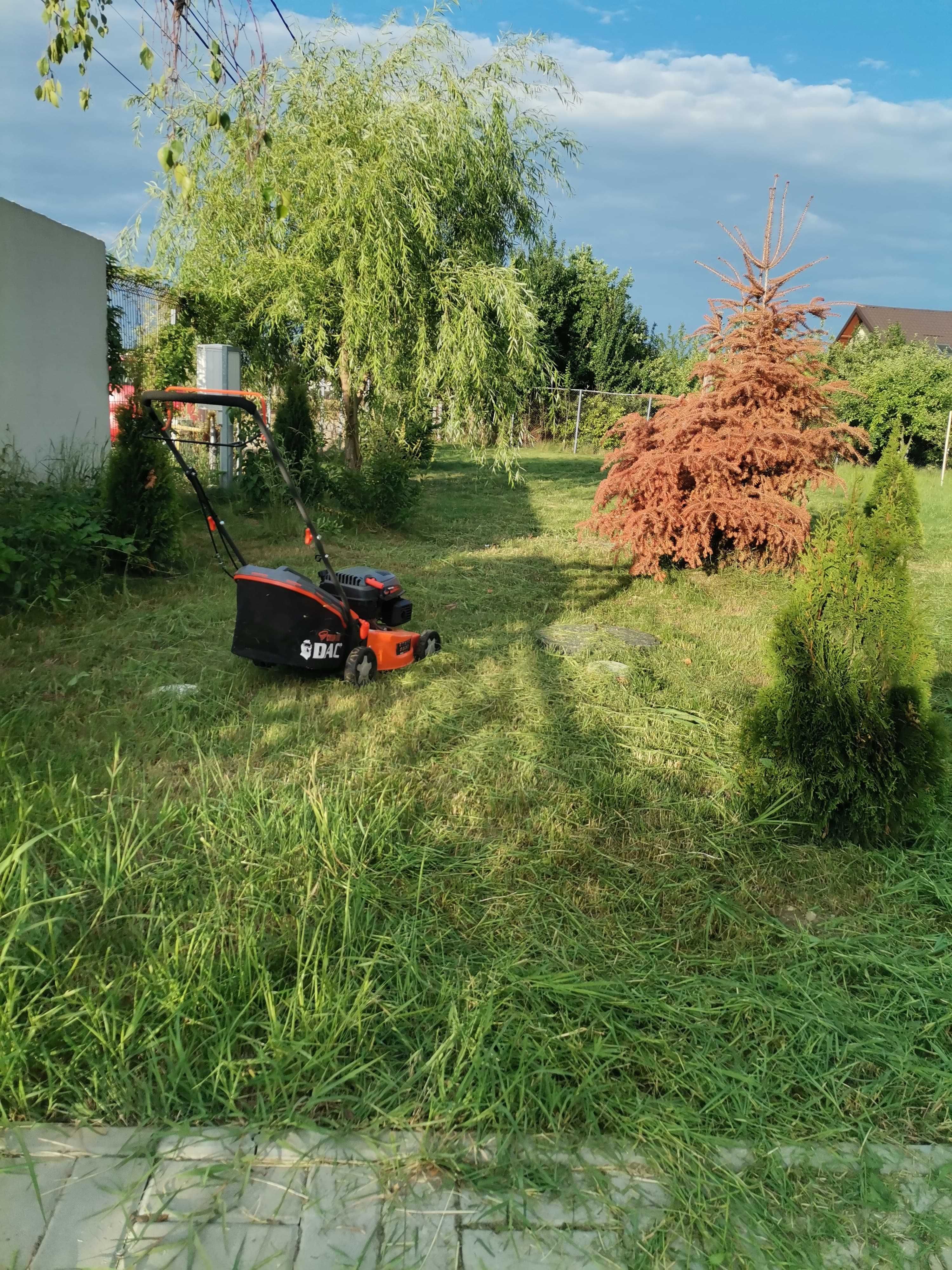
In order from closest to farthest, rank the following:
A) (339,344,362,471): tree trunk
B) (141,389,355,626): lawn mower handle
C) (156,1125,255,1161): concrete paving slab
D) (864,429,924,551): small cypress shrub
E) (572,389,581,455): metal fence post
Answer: (156,1125,255,1161): concrete paving slab
(864,429,924,551): small cypress shrub
(141,389,355,626): lawn mower handle
(339,344,362,471): tree trunk
(572,389,581,455): metal fence post

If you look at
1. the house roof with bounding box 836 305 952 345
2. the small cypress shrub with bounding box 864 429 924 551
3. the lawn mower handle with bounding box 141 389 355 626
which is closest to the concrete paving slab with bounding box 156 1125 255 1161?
the lawn mower handle with bounding box 141 389 355 626

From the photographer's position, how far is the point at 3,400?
639 centimetres

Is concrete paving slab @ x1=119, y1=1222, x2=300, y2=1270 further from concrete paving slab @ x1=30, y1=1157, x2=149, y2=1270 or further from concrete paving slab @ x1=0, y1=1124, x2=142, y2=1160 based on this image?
concrete paving slab @ x1=0, y1=1124, x2=142, y2=1160

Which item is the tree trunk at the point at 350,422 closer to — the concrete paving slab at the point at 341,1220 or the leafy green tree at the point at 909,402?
the concrete paving slab at the point at 341,1220

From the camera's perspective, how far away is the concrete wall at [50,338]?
6383mm

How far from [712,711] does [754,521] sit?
3499 mm

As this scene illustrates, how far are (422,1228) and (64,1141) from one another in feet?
2.44

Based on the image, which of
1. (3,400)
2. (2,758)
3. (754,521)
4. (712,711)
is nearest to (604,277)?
(754,521)

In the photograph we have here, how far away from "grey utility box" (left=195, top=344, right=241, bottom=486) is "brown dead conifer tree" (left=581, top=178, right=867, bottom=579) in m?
4.48

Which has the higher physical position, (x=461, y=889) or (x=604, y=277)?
(x=604, y=277)

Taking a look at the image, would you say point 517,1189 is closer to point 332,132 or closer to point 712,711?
point 712,711

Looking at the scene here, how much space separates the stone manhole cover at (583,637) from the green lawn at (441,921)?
0.76 metres

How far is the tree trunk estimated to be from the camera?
11.4 meters

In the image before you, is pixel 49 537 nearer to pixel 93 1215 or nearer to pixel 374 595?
pixel 374 595
